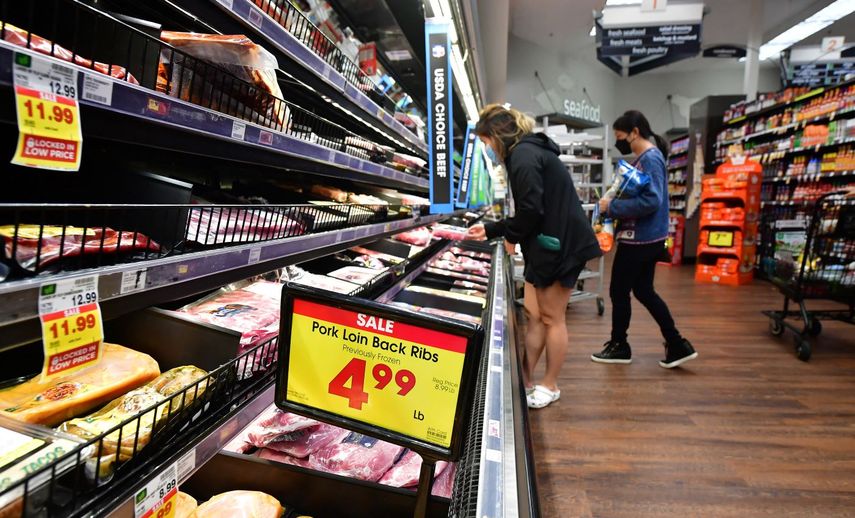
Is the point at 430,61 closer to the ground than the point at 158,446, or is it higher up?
higher up

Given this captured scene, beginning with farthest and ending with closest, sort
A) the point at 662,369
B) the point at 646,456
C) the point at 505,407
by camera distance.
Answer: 1. the point at 662,369
2. the point at 646,456
3. the point at 505,407

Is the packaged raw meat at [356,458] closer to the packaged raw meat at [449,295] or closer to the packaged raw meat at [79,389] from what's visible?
the packaged raw meat at [79,389]

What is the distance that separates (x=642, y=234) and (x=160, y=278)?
121 inches

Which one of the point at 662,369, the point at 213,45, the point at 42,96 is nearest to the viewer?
the point at 42,96

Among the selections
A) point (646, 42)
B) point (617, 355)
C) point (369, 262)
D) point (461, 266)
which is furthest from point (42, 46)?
point (646, 42)

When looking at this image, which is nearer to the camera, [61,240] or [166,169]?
[61,240]

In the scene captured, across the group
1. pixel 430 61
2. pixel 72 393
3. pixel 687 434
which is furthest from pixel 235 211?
pixel 687 434

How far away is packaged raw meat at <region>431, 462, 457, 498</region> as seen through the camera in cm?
110

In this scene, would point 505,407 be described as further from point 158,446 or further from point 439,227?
point 439,227

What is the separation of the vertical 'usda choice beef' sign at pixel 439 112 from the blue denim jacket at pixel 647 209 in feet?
3.99

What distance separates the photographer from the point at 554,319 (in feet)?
8.65

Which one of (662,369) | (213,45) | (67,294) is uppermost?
(213,45)

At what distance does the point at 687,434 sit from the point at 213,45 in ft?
8.80

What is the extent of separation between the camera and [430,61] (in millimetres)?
2578
